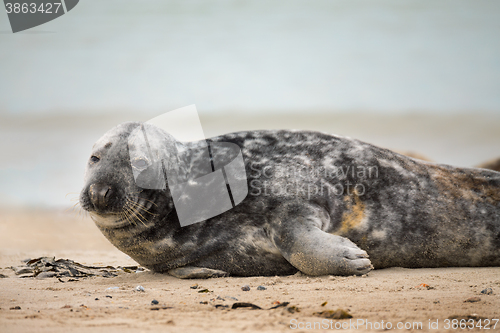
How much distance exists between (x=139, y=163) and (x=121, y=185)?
0.26 metres

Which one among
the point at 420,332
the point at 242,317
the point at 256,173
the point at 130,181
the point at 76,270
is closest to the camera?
the point at 420,332

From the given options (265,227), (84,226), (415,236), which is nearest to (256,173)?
(265,227)

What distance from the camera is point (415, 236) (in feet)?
13.2

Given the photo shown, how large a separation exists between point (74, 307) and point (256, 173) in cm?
201

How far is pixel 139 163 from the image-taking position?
13.0 feet

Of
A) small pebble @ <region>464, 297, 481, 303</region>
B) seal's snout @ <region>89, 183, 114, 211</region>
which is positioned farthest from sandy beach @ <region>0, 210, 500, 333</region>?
seal's snout @ <region>89, 183, 114, 211</region>

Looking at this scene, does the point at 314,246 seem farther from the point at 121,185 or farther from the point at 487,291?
the point at 121,185

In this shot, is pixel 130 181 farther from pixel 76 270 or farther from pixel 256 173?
pixel 76 270

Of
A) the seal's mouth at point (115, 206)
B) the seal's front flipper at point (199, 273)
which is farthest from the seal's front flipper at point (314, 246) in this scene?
the seal's mouth at point (115, 206)

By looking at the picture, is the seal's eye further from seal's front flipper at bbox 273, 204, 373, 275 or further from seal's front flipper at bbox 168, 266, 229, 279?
seal's front flipper at bbox 273, 204, 373, 275

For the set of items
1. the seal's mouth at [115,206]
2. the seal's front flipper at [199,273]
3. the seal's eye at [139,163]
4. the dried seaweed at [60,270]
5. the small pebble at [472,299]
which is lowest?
the dried seaweed at [60,270]

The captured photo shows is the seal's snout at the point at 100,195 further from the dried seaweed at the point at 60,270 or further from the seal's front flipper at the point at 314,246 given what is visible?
the seal's front flipper at the point at 314,246

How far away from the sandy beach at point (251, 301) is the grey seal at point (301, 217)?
21 cm

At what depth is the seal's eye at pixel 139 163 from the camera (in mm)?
3958
